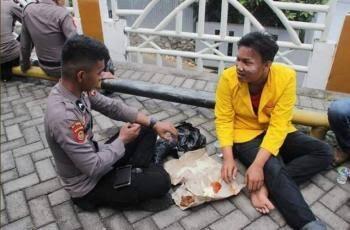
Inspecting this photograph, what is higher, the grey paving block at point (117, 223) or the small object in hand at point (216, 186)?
the small object in hand at point (216, 186)

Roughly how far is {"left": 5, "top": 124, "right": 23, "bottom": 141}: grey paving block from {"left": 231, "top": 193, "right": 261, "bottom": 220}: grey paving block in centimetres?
247

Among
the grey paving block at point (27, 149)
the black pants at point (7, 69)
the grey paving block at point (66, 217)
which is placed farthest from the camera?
the black pants at point (7, 69)

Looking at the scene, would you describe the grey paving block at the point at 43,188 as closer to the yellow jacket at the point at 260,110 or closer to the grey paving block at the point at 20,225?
the grey paving block at the point at 20,225

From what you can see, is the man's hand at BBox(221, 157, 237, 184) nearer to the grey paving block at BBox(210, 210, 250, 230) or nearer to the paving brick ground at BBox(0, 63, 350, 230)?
the paving brick ground at BBox(0, 63, 350, 230)

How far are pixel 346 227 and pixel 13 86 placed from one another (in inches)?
177

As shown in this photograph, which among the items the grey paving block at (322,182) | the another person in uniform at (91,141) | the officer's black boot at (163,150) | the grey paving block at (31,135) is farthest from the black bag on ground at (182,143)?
the grey paving block at (31,135)

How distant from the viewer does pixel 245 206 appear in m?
2.78

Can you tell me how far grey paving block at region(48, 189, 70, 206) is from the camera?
2.86 m

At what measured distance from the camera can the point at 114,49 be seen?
212 inches

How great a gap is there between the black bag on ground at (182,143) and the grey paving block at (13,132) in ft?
5.53

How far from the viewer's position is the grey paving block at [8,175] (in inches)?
124

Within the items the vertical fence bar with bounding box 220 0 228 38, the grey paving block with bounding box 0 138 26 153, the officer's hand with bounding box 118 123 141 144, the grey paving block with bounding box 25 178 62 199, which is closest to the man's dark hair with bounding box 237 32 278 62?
the officer's hand with bounding box 118 123 141 144

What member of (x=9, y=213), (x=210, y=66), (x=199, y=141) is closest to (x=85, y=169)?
(x=9, y=213)

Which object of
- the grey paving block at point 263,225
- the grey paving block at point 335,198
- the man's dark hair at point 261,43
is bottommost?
the grey paving block at point 263,225
